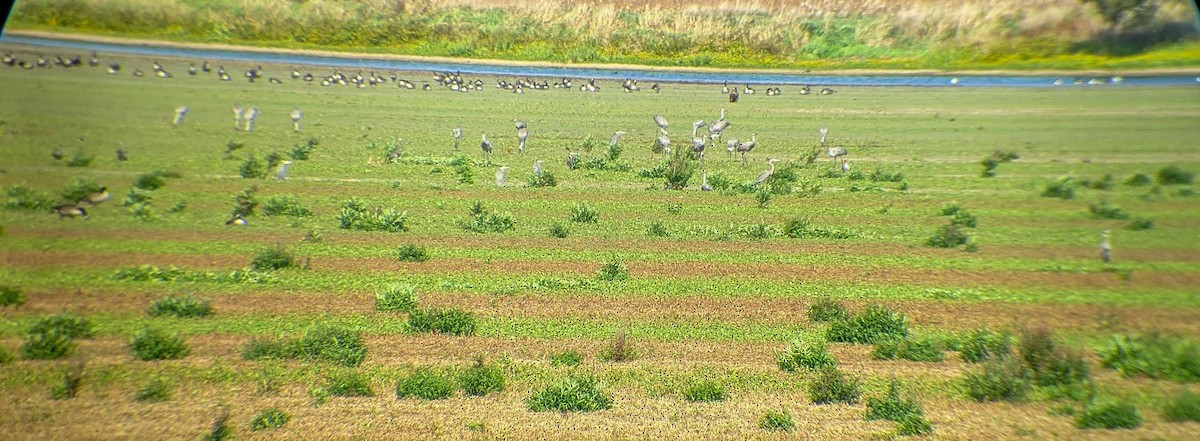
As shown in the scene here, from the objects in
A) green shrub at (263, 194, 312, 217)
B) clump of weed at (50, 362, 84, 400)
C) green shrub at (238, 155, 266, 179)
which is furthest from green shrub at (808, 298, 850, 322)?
green shrub at (238, 155, 266, 179)

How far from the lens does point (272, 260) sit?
55.2ft

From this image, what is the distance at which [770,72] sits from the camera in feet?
128

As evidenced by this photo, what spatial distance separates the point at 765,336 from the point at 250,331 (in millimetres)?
6769

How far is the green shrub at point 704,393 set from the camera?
1157cm

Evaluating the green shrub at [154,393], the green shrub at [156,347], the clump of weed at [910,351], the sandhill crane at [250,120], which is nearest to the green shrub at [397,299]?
the green shrub at [156,347]

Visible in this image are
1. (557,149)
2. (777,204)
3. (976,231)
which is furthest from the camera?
(557,149)

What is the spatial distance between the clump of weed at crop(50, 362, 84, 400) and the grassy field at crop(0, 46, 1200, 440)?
0.27ft

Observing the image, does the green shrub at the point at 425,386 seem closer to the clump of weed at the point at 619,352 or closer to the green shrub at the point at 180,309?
the clump of weed at the point at 619,352

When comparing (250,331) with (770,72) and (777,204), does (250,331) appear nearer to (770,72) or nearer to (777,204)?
(777,204)

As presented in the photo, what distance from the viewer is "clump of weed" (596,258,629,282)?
16678mm

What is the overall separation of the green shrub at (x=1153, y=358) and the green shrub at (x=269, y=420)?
32.0 feet

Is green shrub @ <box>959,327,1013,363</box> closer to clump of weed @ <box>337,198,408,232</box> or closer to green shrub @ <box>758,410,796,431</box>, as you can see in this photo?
green shrub @ <box>758,410,796,431</box>

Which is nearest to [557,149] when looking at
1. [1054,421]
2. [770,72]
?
[770,72]

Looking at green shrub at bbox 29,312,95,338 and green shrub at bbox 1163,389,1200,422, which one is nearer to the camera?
green shrub at bbox 1163,389,1200,422
